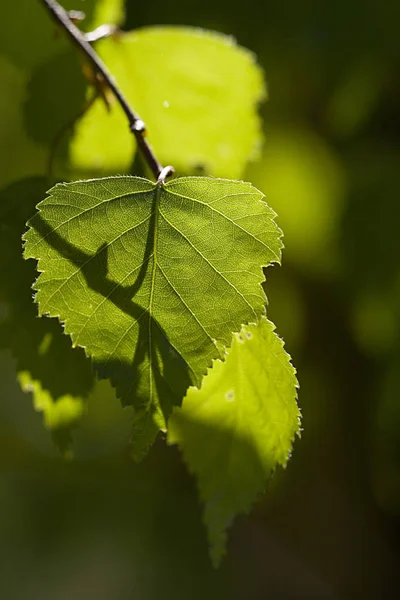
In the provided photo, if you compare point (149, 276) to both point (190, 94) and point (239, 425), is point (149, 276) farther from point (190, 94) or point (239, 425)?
point (190, 94)

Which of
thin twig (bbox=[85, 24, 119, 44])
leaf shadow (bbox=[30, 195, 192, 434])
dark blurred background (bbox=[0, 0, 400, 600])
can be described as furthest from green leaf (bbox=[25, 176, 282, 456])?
dark blurred background (bbox=[0, 0, 400, 600])

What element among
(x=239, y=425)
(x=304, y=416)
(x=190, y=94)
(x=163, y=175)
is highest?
(x=163, y=175)

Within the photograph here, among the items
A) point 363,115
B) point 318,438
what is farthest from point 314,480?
point 363,115

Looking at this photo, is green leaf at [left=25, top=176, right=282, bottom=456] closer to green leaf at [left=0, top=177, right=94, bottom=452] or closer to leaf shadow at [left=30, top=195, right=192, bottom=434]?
leaf shadow at [left=30, top=195, right=192, bottom=434]

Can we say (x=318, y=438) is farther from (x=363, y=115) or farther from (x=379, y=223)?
(x=363, y=115)

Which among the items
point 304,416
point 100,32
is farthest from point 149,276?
point 304,416

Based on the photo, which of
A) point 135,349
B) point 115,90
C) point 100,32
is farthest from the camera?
point 100,32

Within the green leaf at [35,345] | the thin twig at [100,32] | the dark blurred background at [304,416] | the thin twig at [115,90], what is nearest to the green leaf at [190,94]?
the thin twig at [100,32]
